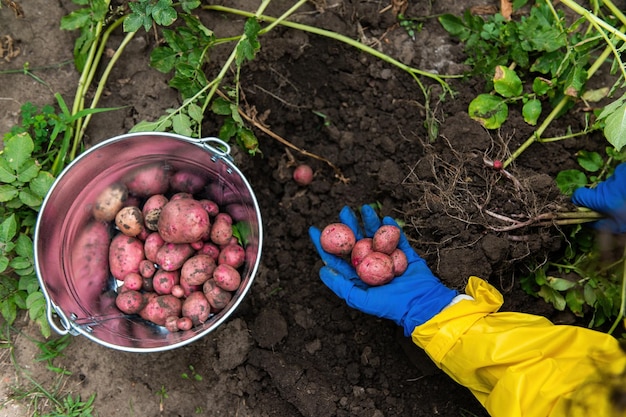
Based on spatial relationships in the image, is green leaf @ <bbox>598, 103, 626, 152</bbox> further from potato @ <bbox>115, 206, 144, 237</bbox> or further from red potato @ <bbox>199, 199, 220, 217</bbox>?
potato @ <bbox>115, 206, 144, 237</bbox>

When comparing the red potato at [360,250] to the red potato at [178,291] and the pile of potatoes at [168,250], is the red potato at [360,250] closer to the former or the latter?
the pile of potatoes at [168,250]

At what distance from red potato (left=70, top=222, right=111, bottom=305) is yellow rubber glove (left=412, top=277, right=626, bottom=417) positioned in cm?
122

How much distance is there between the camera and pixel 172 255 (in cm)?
199

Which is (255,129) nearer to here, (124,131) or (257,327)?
(124,131)

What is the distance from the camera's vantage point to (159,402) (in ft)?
6.82

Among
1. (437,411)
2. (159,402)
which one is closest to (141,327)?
(159,402)

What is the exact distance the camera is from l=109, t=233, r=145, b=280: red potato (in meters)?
2.02

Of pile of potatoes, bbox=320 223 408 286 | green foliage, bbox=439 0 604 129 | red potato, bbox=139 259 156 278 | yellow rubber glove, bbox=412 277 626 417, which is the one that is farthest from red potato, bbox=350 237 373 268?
red potato, bbox=139 259 156 278

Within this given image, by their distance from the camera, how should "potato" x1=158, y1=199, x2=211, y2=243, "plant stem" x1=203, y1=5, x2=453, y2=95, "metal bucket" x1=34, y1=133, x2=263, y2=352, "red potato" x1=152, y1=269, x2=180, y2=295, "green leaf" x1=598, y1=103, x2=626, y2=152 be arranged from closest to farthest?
"green leaf" x1=598, y1=103, x2=626, y2=152
"metal bucket" x1=34, y1=133, x2=263, y2=352
"potato" x1=158, y1=199, x2=211, y2=243
"red potato" x1=152, y1=269, x2=180, y2=295
"plant stem" x1=203, y1=5, x2=453, y2=95

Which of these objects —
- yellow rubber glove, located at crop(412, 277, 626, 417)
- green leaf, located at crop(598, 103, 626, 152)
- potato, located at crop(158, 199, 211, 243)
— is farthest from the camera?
potato, located at crop(158, 199, 211, 243)

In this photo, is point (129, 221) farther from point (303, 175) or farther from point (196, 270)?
point (303, 175)

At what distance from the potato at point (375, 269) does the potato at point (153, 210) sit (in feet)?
2.62

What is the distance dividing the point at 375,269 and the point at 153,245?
87cm

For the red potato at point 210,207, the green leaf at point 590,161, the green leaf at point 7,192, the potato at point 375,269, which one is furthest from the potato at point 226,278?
the green leaf at point 590,161
